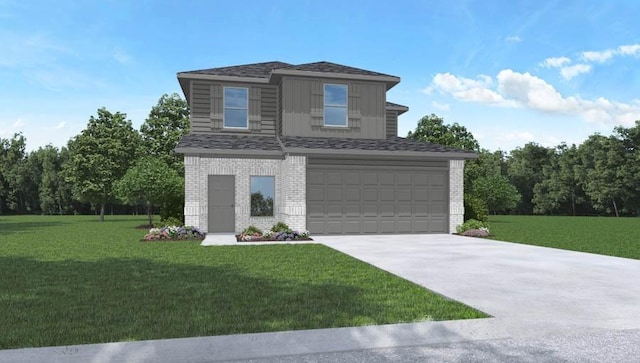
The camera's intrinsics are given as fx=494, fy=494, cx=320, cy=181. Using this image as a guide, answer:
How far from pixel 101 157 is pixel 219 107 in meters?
21.8

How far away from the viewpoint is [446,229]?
67.6 feet

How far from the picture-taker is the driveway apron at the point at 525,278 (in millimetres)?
6410

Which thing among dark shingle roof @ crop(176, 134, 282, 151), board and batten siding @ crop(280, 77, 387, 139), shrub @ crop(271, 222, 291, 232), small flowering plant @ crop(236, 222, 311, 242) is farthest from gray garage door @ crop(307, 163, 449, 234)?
board and batten siding @ crop(280, 77, 387, 139)

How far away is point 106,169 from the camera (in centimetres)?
3991

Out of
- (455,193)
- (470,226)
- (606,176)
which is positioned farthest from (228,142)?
(606,176)

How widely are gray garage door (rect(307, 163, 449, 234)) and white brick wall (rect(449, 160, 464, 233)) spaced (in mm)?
213

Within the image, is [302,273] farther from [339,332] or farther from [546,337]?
[546,337]

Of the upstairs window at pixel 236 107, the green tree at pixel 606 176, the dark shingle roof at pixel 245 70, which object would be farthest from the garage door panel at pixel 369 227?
the green tree at pixel 606 176

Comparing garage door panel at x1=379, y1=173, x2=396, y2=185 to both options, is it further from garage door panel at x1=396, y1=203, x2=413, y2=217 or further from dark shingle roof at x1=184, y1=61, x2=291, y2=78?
dark shingle roof at x1=184, y1=61, x2=291, y2=78

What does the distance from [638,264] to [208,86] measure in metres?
17.1

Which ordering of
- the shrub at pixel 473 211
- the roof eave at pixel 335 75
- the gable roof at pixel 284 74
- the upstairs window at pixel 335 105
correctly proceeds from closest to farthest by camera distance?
the roof eave at pixel 335 75, the gable roof at pixel 284 74, the upstairs window at pixel 335 105, the shrub at pixel 473 211

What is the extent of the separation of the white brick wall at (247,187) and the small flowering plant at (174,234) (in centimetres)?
108

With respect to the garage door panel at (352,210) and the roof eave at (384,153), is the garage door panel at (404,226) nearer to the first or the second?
the garage door panel at (352,210)

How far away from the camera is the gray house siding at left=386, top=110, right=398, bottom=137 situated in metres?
26.2
